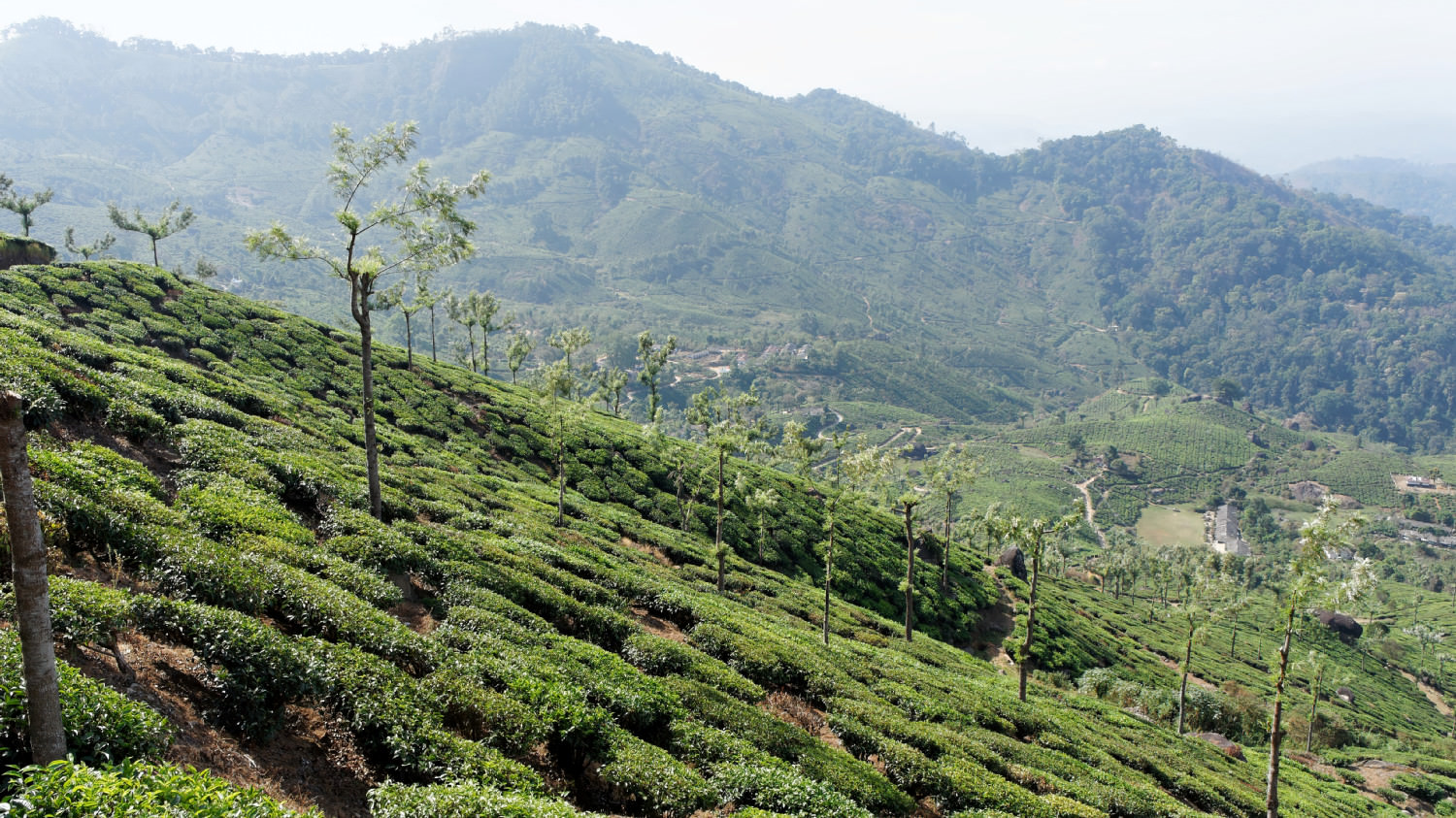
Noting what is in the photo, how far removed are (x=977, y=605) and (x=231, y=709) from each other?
53358mm

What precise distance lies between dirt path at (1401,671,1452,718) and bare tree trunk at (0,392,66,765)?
451 ft

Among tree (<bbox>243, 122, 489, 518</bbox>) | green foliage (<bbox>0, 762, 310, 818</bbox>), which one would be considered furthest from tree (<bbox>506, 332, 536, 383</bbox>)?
green foliage (<bbox>0, 762, 310, 818</bbox>)

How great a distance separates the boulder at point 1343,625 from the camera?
102 m

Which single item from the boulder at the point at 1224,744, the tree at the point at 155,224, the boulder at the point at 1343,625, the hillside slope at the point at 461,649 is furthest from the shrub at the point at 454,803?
the boulder at the point at 1343,625

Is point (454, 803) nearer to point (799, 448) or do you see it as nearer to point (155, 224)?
point (799, 448)

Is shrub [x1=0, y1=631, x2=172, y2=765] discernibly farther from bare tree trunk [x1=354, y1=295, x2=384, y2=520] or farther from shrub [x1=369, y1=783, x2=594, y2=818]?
bare tree trunk [x1=354, y1=295, x2=384, y2=520]

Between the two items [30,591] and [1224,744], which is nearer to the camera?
[30,591]

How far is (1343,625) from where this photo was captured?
339ft

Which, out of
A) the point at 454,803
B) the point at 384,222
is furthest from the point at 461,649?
the point at 384,222

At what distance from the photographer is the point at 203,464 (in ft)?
61.8

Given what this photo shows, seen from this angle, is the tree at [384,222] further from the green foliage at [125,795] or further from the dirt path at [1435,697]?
the dirt path at [1435,697]

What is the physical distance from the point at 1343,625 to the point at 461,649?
142 metres

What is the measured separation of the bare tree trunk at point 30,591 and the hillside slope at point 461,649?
0.66 m

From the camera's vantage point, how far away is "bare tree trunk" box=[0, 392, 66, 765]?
23.2 ft
